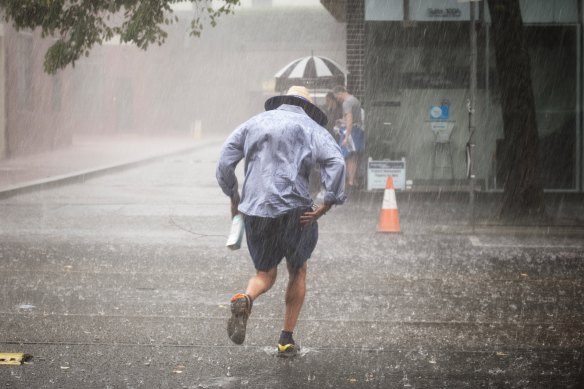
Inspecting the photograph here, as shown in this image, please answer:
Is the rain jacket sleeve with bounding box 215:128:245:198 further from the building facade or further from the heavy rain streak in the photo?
the building facade

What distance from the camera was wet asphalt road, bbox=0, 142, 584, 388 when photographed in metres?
5.80

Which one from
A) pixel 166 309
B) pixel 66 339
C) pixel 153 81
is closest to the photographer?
pixel 66 339

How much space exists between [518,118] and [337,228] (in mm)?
2917

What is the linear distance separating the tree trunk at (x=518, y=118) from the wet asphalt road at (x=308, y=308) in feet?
3.04

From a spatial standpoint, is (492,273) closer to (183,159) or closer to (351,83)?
(351,83)

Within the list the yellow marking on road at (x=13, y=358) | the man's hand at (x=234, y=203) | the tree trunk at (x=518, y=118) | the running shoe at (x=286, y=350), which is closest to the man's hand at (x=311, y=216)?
the man's hand at (x=234, y=203)

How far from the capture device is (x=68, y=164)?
25.0m

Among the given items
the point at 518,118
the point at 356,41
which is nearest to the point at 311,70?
the point at 356,41

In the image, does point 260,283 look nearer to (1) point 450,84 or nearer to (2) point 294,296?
(2) point 294,296

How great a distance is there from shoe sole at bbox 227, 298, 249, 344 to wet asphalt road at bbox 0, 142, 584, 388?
22cm

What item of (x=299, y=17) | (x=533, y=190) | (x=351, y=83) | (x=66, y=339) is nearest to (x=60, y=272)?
(x=66, y=339)

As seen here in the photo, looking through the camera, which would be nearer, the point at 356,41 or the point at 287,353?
the point at 287,353

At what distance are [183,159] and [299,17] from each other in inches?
1482

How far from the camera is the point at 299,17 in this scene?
217ft
